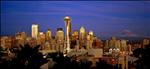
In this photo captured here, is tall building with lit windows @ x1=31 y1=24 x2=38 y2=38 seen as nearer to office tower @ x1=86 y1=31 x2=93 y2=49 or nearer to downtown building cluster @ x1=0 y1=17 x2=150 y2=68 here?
downtown building cluster @ x1=0 y1=17 x2=150 y2=68

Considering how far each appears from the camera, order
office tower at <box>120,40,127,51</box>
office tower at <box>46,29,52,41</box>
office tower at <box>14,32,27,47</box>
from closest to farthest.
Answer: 1. office tower at <box>14,32,27,47</box>
2. office tower at <box>46,29,52,41</box>
3. office tower at <box>120,40,127,51</box>

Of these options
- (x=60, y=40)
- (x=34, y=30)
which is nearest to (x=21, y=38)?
(x=34, y=30)

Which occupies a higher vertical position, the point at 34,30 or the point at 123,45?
the point at 34,30

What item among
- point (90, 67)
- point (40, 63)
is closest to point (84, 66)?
point (90, 67)

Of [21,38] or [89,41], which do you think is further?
[89,41]

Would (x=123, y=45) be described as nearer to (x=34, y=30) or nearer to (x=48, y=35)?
(x=48, y=35)

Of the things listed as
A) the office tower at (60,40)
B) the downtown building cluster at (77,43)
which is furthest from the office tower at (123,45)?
the office tower at (60,40)

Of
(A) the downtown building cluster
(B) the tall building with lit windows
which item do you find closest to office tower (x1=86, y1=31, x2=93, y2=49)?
(A) the downtown building cluster

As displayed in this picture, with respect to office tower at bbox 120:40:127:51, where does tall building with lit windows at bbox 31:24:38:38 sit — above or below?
above

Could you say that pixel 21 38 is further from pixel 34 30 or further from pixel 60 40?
pixel 60 40

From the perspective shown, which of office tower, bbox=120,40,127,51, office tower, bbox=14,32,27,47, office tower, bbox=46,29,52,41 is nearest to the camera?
office tower, bbox=14,32,27,47

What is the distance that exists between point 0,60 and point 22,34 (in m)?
2.04

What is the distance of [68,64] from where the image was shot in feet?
19.5

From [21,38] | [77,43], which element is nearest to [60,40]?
[77,43]
